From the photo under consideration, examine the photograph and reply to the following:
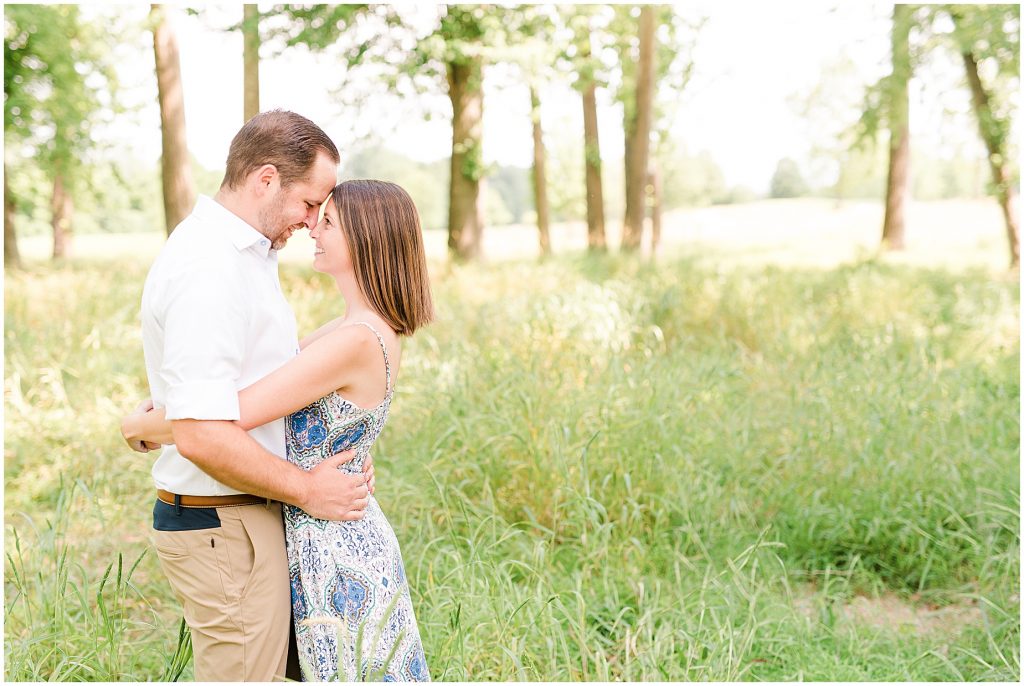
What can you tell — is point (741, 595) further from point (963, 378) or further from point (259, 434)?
point (963, 378)

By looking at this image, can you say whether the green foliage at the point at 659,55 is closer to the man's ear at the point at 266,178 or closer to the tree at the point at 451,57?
the tree at the point at 451,57

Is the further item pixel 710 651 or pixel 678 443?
pixel 678 443

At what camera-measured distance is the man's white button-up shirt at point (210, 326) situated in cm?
205

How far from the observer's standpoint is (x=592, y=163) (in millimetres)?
17172

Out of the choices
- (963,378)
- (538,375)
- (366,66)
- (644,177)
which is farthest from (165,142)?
(963,378)

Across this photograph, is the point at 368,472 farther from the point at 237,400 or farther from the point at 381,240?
the point at 381,240

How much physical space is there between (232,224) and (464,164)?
11759 millimetres

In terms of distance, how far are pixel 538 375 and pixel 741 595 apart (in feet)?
6.02

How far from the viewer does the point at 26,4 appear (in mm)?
13484

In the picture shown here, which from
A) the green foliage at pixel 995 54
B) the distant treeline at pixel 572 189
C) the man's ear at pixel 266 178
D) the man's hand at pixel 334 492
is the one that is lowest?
the man's hand at pixel 334 492

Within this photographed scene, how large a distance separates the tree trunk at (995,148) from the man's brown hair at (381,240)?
14769 millimetres

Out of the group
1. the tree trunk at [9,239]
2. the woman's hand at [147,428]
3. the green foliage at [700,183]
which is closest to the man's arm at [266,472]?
the woman's hand at [147,428]

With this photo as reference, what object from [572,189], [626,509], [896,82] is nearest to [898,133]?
[896,82]

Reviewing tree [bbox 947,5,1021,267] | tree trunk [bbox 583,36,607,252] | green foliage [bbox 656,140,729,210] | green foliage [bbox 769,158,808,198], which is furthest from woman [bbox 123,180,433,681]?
green foliage [bbox 769,158,808,198]
